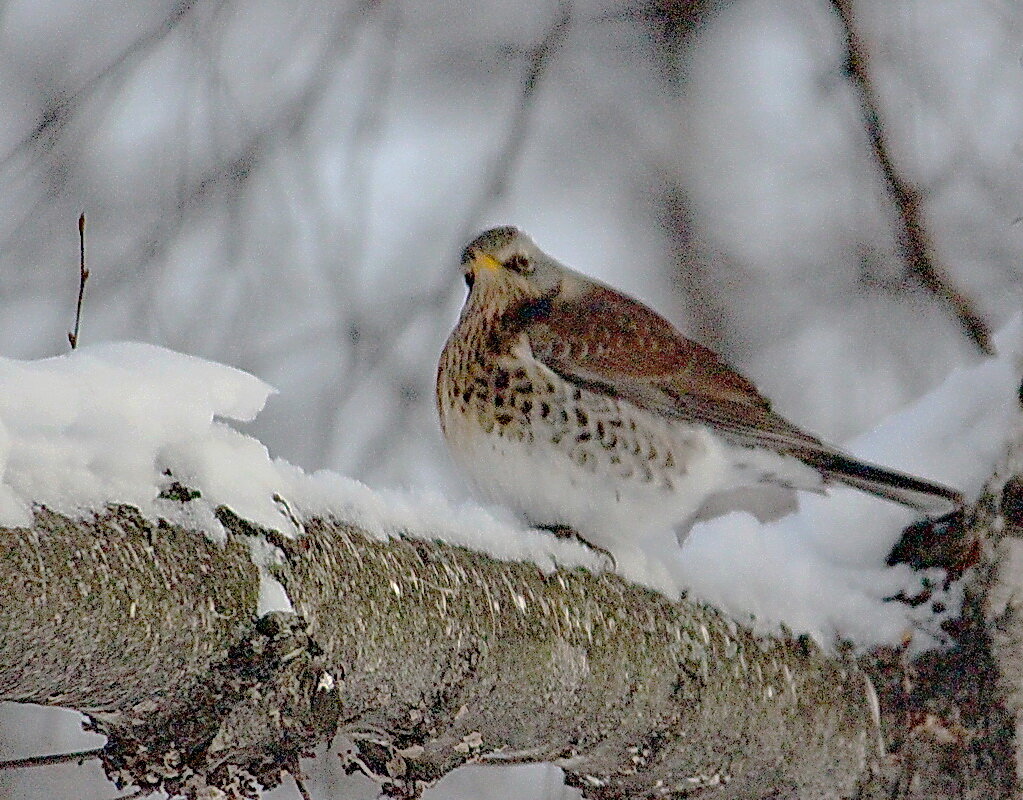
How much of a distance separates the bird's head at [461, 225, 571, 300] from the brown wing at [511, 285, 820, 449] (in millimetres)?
81

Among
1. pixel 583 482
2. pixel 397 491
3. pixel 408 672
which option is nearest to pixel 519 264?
pixel 583 482

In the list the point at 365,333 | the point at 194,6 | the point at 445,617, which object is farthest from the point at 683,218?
the point at 445,617

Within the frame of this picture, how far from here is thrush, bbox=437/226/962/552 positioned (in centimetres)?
283

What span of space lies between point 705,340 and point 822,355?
0.51m

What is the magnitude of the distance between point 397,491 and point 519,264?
4.99ft

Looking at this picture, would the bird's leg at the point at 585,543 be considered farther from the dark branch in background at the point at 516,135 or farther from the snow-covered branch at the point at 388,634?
the dark branch in background at the point at 516,135

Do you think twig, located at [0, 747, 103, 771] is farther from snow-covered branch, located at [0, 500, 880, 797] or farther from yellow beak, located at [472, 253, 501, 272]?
yellow beak, located at [472, 253, 501, 272]

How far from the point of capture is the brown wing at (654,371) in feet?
9.91

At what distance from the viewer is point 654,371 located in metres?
3.17

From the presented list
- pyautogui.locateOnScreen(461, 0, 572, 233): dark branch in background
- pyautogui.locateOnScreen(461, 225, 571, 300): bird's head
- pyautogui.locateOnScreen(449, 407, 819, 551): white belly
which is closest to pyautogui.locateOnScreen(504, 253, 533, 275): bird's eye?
pyautogui.locateOnScreen(461, 225, 571, 300): bird's head

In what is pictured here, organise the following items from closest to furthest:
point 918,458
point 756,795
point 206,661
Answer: point 206,661
point 756,795
point 918,458

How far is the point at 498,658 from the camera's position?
71.2 inches

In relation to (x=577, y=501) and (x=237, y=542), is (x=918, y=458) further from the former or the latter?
(x=237, y=542)

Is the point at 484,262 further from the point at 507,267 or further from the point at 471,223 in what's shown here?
the point at 471,223
